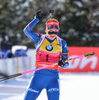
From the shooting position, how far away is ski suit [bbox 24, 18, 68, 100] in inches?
133

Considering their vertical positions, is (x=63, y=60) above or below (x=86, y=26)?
below

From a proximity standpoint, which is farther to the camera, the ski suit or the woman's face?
the woman's face

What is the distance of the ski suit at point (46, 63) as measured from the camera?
3371mm

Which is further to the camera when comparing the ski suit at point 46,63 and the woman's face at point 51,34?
the woman's face at point 51,34

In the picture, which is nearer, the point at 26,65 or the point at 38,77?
the point at 38,77

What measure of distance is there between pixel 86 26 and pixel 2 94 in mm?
15326

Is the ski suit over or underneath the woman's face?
underneath

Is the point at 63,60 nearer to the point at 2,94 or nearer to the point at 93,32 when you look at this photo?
the point at 2,94

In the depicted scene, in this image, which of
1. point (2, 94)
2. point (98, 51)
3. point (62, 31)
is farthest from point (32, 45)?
point (2, 94)

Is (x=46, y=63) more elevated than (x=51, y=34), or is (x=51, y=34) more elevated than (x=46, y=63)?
(x=51, y=34)

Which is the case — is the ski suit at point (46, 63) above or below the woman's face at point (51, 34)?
below

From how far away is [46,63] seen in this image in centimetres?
358

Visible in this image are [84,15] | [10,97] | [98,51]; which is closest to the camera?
[10,97]

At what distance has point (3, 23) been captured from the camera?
902 inches
